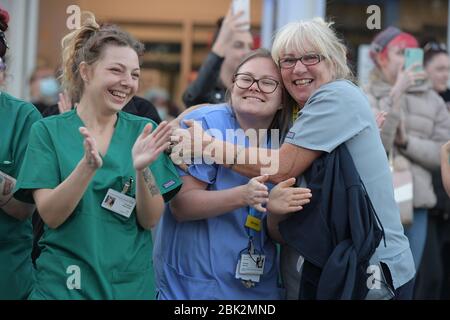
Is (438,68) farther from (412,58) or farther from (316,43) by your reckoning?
(316,43)

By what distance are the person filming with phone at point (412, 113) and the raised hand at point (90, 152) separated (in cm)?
236

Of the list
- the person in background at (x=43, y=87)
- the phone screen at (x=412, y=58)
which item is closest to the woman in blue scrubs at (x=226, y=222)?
the phone screen at (x=412, y=58)

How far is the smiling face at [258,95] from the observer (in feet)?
10.7

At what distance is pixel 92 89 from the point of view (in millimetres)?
2996

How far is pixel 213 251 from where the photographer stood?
321 centimetres

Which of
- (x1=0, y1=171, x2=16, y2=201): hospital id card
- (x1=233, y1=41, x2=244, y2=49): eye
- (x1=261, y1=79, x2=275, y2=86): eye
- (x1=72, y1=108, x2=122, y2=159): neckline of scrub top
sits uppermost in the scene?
(x1=233, y1=41, x2=244, y2=49): eye

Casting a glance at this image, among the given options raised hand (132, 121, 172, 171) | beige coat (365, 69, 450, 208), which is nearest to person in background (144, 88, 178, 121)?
beige coat (365, 69, 450, 208)

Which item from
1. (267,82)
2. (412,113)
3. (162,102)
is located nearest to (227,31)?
(412,113)

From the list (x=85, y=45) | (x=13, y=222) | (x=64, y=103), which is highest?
(x=85, y=45)

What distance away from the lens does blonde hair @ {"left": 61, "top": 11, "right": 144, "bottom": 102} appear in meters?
3.05

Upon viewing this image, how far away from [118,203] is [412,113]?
261 cm

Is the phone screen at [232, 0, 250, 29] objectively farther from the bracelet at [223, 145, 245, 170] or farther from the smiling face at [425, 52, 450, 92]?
the bracelet at [223, 145, 245, 170]

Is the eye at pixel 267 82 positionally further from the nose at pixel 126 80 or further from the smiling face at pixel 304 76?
the nose at pixel 126 80

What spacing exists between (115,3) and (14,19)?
6.65 feet
